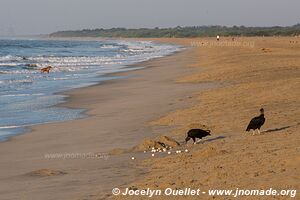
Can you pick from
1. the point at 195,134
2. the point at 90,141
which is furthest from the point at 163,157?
the point at 90,141

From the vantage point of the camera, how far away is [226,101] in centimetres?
1541

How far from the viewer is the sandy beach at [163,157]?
7.30m

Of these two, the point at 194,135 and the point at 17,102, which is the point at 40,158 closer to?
the point at 194,135

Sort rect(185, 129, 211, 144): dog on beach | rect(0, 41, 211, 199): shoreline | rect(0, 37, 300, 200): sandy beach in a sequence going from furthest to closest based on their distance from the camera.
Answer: rect(185, 129, 211, 144): dog on beach, rect(0, 41, 211, 199): shoreline, rect(0, 37, 300, 200): sandy beach

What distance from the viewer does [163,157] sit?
9.31m

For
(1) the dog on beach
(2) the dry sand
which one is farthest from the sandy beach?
(1) the dog on beach

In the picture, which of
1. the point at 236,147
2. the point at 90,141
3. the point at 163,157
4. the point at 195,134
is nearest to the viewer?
the point at 236,147

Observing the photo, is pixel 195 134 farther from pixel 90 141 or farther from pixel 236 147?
pixel 90 141

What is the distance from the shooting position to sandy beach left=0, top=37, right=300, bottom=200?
7.30m

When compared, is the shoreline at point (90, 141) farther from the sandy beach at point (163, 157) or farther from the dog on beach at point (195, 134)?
the dog on beach at point (195, 134)

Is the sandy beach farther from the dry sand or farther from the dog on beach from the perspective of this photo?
the dog on beach

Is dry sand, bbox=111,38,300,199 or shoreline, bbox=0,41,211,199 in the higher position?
dry sand, bbox=111,38,300,199

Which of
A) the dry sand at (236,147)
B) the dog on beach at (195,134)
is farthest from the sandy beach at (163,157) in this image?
the dog on beach at (195,134)

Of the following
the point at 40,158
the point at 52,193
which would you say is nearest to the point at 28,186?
the point at 52,193
